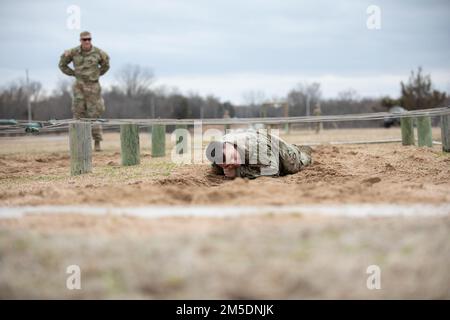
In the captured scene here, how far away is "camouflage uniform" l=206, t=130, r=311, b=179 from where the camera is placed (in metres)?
5.82

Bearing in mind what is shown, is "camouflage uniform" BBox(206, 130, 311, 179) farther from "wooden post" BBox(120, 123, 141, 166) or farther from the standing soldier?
the standing soldier

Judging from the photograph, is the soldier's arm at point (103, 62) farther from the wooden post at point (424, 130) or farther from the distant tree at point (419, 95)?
the distant tree at point (419, 95)

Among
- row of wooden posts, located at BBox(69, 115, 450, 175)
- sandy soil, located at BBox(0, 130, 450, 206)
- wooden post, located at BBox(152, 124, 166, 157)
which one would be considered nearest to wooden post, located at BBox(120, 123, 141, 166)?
row of wooden posts, located at BBox(69, 115, 450, 175)

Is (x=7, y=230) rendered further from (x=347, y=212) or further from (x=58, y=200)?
(x=347, y=212)

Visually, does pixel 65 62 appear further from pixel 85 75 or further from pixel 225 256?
pixel 225 256

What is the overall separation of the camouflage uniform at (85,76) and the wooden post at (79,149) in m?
3.47

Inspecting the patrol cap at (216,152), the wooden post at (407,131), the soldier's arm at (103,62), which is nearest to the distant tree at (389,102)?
the wooden post at (407,131)

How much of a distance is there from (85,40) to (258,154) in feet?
18.6

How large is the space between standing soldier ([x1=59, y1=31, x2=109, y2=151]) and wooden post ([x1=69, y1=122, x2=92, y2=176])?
11.4 ft

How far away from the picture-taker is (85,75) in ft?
33.5

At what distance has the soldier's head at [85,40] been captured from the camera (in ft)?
32.2

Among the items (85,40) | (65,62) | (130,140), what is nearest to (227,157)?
(130,140)
